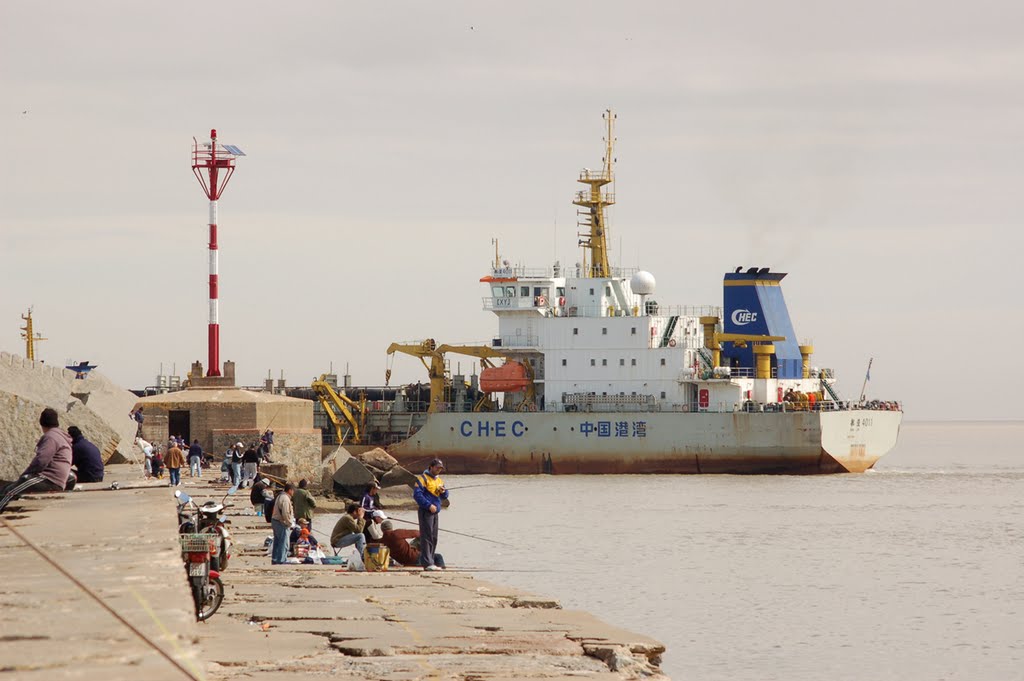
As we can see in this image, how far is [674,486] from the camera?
46.3 meters

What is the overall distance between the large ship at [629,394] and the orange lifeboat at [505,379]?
48 mm

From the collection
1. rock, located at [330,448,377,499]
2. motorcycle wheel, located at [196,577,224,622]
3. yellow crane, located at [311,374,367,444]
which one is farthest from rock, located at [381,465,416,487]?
motorcycle wheel, located at [196,577,224,622]

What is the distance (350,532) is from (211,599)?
6362mm

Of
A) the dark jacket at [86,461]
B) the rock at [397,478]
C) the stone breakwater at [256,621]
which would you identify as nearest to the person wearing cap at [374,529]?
the stone breakwater at [256,621]

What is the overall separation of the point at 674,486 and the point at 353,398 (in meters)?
22.0

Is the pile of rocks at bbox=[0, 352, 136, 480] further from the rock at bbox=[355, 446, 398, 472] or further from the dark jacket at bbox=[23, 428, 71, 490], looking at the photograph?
the rock at bbox=[355, 446, 398, 472]

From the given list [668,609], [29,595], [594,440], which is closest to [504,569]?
[668,609]

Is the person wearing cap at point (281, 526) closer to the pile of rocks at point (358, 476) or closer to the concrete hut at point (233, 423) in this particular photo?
the concrete hut at point (233, 423)

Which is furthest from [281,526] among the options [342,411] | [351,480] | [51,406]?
[342,411]

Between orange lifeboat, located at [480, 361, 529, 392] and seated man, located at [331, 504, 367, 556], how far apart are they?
114 feet

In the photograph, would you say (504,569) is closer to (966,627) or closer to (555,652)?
(966,627)

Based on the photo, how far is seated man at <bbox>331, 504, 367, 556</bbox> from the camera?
58.4 feet

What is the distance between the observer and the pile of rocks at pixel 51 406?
19312 millimetres

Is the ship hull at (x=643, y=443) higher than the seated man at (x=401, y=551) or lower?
higher
